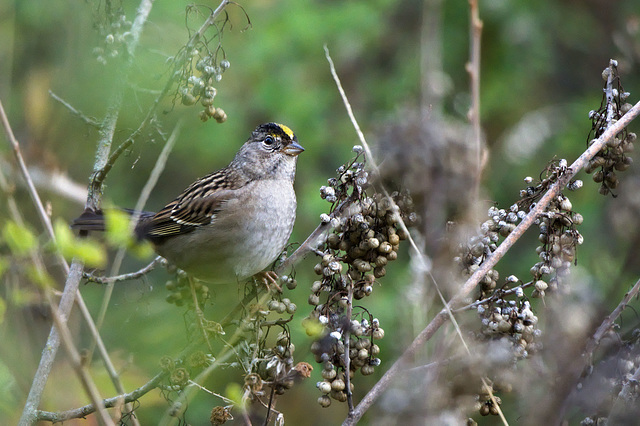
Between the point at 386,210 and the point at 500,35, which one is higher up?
the point at 500,35

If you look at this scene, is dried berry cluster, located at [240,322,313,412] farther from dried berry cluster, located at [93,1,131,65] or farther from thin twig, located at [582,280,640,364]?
dried berry cluster, located at [93,1,131,65]

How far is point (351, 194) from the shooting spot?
Result: 2.40m

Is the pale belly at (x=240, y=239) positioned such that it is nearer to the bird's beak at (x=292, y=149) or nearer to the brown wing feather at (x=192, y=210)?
the brown wing feather at (x=192, y=210)

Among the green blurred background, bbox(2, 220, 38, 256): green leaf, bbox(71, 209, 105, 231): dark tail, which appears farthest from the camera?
the green blurred background

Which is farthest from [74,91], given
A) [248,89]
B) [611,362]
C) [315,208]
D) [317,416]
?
[611,362]

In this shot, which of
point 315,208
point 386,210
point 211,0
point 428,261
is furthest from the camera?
point 211,0

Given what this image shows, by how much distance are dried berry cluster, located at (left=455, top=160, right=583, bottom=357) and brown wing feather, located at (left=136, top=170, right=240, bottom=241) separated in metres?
1.82

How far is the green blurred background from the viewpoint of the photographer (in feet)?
12.8

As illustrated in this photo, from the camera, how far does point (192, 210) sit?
3.88 m

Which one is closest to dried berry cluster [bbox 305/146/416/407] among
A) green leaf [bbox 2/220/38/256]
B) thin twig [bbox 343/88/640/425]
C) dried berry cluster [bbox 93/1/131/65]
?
thin twig [bbox 343/88/640/425]

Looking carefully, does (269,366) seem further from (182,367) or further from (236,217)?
(236,217)

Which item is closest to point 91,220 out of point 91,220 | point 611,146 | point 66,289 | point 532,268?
point 91,220

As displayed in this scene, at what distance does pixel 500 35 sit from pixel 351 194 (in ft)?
14.3

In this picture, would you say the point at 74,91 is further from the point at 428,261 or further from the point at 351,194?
the point at 428,261
